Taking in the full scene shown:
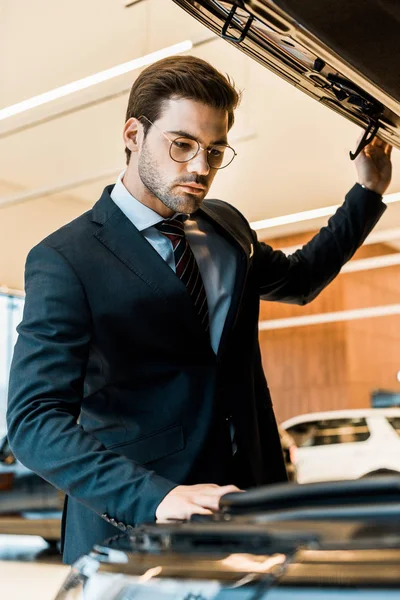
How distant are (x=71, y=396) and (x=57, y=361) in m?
0.07

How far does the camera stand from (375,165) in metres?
1.95

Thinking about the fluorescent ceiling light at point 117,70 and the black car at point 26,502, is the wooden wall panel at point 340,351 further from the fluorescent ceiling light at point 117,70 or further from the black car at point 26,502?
the fluorescent ceiling light at point 117,70

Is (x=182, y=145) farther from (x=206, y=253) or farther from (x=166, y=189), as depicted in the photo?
(x=206, y=253)

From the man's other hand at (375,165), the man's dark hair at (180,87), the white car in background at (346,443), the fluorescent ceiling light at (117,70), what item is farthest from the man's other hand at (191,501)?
the white car in background at (346,443)

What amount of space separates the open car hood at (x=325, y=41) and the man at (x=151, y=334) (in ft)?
0.84

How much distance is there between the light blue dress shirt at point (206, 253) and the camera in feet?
5.48

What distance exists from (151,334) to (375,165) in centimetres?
80

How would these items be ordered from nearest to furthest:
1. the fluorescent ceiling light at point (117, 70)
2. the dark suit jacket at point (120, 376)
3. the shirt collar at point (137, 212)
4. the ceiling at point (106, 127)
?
1. the dark suit jacket at point (120, 376)
2. the shirt collar at point (137, 212)
3. the fluorescent ceiling light at point (117, 70)
4. the ceiling at point (106, 127)

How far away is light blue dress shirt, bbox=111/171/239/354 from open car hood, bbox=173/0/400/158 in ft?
1.37

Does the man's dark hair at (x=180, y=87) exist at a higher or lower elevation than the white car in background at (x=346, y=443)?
higher

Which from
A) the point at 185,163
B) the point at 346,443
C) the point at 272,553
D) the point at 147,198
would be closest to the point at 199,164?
the point at 185,163

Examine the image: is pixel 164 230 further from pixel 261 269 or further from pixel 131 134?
pixel 261 269

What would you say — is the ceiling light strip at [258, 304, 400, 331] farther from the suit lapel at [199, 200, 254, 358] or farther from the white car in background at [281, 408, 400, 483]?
the suit lapel at [199, 200, 254, 358]

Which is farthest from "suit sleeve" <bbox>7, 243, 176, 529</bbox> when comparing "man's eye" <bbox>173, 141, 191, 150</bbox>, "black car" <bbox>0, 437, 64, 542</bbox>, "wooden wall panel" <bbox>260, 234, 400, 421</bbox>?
"wooden wall panel" <bbox>260, 234, 400, 421</bbox>
